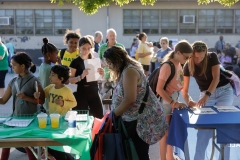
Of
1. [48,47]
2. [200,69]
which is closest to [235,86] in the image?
[200,69]

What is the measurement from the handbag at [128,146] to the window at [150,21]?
59.7ft

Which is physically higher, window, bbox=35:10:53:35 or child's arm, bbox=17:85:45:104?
window, bbox=35:10:53:35

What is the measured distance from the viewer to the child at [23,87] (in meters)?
4.20

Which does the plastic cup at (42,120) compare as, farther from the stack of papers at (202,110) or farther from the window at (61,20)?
the window at (61,20)

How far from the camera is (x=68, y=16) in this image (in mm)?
21094

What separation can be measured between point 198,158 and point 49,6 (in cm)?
1783

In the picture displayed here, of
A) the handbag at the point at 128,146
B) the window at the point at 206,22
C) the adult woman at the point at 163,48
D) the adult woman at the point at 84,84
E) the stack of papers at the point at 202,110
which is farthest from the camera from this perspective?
the window at the point at 206,22

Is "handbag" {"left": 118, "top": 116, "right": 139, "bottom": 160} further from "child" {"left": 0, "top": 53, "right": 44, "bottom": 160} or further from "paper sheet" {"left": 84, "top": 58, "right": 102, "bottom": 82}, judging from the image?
"paper sheet" {"left": 84, "top": 58, "right": 102, "bottom": 82}

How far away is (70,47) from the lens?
224 inches

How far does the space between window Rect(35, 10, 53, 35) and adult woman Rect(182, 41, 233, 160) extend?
17429 millimetres

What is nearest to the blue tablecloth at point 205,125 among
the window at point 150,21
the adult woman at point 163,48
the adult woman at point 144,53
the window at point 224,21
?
the adult woman at point 144,53

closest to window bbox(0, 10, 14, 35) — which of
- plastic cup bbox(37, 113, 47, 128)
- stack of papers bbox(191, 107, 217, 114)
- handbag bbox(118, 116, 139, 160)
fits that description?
stack of papers bbox(191, 107, 217, 114)

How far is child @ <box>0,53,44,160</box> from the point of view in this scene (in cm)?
420

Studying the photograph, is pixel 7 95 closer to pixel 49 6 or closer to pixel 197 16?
pixel 49 6
